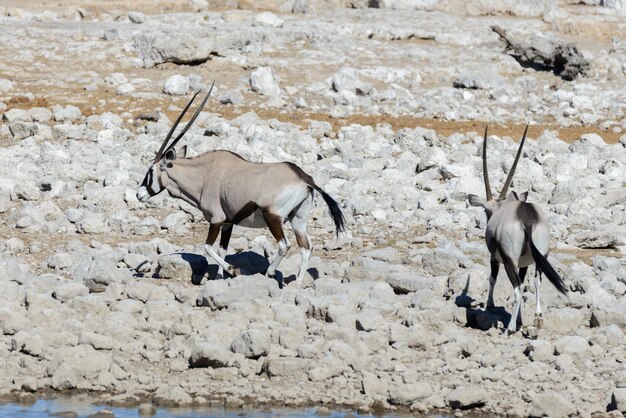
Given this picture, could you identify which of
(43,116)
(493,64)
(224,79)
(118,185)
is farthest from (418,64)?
(118,185)

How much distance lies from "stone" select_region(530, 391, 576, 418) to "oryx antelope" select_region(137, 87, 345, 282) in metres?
3.63

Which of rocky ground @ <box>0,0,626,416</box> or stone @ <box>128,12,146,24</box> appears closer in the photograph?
rocky ground @ <box>0,0,626,416</box>

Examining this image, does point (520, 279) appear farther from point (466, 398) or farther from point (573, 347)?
point (466, 398)

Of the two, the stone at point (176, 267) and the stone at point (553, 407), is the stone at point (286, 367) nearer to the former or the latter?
the stone at point (553, 407)

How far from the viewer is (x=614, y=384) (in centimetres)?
968

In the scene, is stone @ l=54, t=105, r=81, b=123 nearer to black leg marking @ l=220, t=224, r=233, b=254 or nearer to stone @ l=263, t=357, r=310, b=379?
black leg marking @ l=220, t=224, r=233, b=254

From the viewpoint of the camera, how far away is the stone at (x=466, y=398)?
9.25 meters

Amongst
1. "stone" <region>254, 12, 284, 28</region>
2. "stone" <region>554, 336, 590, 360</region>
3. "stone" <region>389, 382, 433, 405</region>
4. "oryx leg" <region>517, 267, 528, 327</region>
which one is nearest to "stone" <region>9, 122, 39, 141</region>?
"oryx leg" <region>517, 267, 528, 327</region>

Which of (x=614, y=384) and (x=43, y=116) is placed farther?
(x=43, y=116)

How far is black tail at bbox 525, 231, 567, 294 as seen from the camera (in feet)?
34.5

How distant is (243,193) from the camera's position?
1232 centimetres

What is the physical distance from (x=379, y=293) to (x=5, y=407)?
12.2 feet

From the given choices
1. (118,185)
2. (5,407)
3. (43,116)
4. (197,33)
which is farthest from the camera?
(197,33)

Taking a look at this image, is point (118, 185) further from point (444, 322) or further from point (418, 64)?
point (418, 64)
